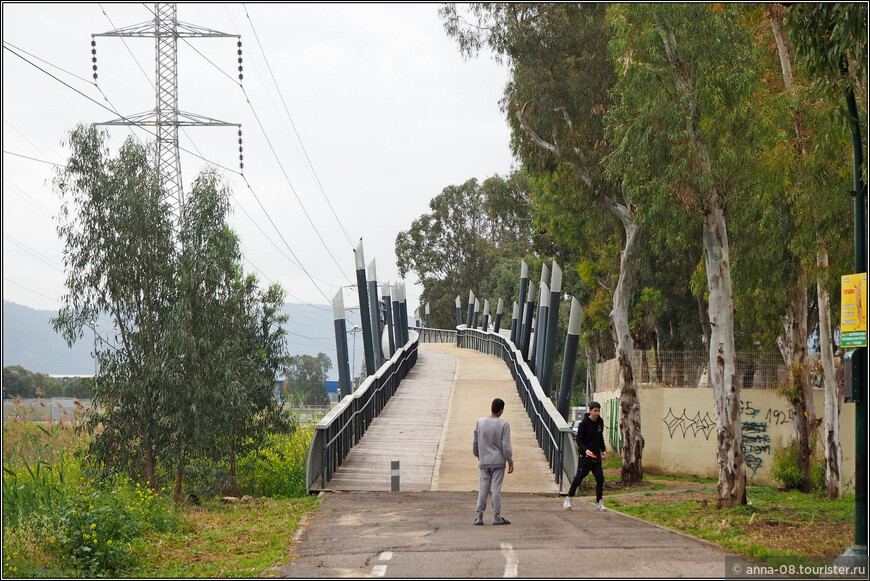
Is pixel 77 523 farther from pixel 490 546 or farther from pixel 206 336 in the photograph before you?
pixel 206 336

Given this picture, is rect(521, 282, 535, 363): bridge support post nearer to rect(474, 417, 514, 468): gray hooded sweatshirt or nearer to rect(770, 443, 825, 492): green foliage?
rect(770, 443, 825, 492): green foliage

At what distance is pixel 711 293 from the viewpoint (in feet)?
49.3

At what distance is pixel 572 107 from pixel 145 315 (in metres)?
11.8

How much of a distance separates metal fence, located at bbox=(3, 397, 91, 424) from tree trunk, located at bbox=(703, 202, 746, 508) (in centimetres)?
1066

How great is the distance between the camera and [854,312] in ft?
30.9

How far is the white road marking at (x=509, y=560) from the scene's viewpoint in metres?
8.48

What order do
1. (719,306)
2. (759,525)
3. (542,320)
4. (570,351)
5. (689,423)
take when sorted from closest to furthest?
(759,525)
(719,306)
(570,351)
(689,423)
(542,320)

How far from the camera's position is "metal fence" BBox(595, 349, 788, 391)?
29141 millimetres

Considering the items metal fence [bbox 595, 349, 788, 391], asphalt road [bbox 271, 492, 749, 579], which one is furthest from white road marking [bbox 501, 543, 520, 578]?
metal fence [bbox 595, 349, 788, 391]

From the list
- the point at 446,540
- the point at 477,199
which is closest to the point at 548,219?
the point at 446,540

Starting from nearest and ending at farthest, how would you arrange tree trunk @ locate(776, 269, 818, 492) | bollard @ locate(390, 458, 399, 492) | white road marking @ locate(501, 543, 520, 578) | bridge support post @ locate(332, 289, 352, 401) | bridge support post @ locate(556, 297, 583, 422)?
white road marking @ locate(501, 543, 520, 578), bollard @ locate(390, 458, 399, 492), tree trunk @ locate(776, 269, 818, 492), bridge support post @ locate(556, 297, 583, 422), bridge support post @ locate(332, 289, 352, 401)

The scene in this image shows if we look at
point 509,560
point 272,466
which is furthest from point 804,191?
point 272,466

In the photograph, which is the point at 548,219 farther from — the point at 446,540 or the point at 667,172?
the point at 446,540

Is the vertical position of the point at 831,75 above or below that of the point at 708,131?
below
